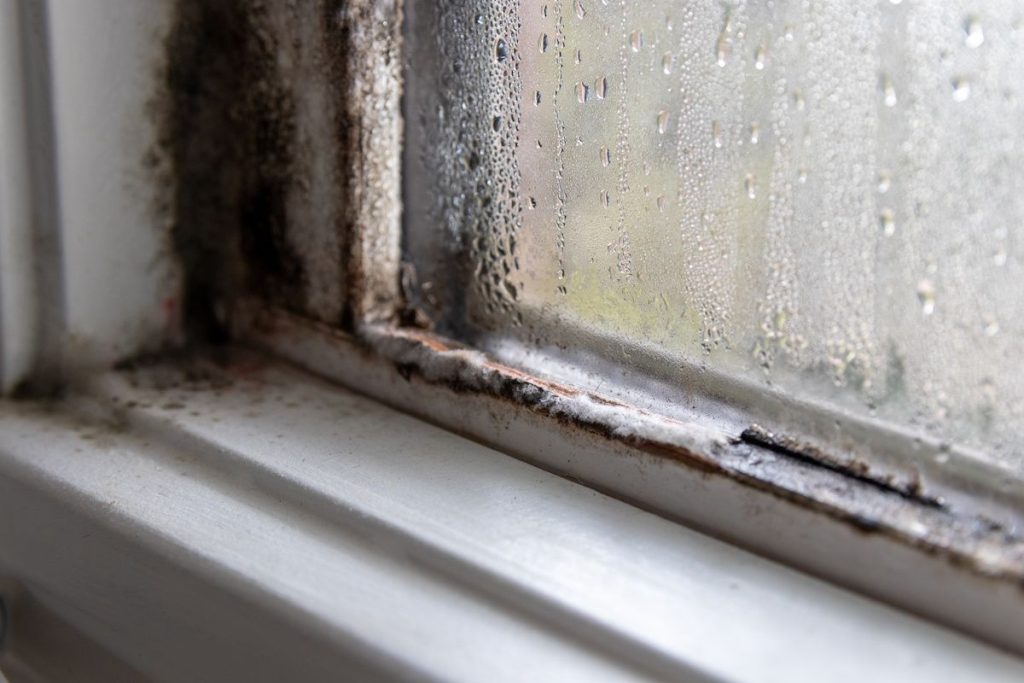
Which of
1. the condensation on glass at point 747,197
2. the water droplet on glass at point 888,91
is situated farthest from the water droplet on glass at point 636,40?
the water droplet on glass at point 888,91

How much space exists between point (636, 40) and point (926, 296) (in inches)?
7.1

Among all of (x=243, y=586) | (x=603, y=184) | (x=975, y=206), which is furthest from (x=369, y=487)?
(x=975, y=206)

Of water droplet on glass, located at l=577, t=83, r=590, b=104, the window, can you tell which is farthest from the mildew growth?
water droplet on glass, located at l=577, t=83, r=590, b=104

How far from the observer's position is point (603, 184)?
531 mm

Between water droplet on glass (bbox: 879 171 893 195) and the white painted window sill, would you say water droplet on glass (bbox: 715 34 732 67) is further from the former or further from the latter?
the white painted window sill

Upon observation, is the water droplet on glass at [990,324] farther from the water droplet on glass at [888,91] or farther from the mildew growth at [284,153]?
the mildew growth at [284,153]

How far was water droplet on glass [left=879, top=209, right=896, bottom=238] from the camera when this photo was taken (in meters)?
0.44

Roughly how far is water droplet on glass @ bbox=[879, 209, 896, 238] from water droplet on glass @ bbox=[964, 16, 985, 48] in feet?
0.23

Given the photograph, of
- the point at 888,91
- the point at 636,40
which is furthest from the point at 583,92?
the point at 888,91

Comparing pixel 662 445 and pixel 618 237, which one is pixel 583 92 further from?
pixel 662 445

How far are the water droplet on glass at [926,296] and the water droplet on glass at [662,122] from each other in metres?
0.14

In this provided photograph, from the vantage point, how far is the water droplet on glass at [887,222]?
1.43 ft

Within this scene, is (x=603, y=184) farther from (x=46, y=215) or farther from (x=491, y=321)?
(x=46, y=215)

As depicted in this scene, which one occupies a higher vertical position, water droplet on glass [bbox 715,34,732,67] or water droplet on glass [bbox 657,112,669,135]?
water droplet on glass [bbox 715,34,732,67]
